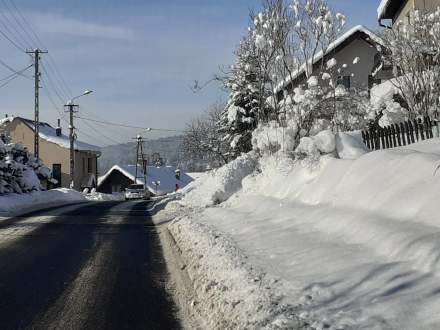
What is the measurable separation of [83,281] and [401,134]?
22.4 feet

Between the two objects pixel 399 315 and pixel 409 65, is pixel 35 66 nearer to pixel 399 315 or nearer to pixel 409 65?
pixel 409 65

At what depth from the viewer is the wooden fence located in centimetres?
1052

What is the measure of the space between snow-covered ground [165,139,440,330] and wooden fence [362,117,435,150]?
46.2 inches

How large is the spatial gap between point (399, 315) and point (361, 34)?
3109 cm

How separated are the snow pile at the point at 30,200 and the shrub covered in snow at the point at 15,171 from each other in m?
0.51

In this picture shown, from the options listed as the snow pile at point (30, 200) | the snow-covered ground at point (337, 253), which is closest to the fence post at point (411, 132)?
the snow-covered ground at point (337, 253)

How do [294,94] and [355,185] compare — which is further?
[294,94]

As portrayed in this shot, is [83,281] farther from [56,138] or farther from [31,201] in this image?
[56,138]

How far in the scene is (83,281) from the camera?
7.66m

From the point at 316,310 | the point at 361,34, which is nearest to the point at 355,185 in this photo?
the point at 316,310

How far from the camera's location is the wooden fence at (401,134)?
34.5ft

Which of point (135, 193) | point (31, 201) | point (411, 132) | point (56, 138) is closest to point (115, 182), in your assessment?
point (56, 138)

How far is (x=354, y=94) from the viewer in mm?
16031

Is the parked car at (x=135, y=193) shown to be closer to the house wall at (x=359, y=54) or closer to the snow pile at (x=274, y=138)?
the house wall at (x=359, y=54)
